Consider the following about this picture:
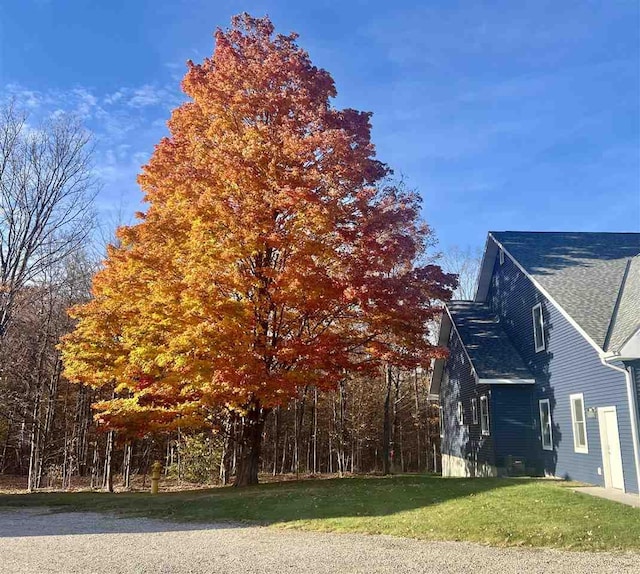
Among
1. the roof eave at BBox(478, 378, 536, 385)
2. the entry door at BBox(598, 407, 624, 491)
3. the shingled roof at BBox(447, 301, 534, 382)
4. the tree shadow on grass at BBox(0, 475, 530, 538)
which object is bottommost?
the tree shadow on grass at BBox(0, 475, 530, 538)

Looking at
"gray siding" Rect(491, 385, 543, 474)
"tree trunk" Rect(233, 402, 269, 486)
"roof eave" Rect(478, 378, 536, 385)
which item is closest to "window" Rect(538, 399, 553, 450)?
"gray siding" Rect(491, 385, 543, 474)

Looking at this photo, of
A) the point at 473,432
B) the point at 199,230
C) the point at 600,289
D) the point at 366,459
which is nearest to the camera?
the point at 199,230

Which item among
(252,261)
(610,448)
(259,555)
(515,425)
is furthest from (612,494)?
(252,261)

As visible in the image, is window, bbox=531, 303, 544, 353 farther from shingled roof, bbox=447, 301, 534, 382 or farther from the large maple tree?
the large maple tree

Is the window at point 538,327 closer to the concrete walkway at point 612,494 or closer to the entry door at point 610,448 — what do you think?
the entry door at point 610,448

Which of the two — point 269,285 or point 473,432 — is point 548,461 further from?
point 269,285

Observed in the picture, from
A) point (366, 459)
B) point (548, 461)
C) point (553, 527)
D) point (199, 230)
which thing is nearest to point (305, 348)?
point (199, 230)

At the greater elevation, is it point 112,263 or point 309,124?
point 309,124

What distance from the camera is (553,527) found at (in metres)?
9.54

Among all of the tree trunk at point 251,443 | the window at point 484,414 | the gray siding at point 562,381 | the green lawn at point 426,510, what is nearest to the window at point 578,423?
the gray siding at point 562,381

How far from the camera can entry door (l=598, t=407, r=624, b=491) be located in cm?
1438

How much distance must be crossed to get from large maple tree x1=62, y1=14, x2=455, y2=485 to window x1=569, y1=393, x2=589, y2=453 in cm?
435

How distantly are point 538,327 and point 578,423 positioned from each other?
371 centimetres

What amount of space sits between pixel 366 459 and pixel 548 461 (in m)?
25.1
